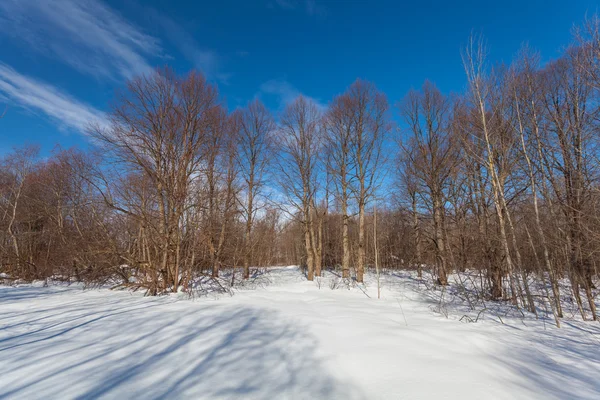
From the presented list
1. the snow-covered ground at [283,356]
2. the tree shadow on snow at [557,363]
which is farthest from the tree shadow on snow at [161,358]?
the tree shadow on snow at [557,363]

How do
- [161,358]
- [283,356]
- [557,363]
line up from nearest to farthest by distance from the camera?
[161,358] < [283,356] < [557,363]

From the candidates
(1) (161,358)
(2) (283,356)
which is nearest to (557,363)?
(2) (283,356)

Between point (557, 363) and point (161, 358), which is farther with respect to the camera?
point (557, 363)

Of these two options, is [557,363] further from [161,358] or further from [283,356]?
[161,358]

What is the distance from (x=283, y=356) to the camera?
3.40 meters

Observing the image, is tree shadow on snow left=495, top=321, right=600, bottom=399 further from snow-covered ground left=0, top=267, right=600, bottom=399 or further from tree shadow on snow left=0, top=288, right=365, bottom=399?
tree shadow on snow left=0, top=288, right=365, bottom=399

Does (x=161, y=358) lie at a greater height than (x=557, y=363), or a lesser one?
greater

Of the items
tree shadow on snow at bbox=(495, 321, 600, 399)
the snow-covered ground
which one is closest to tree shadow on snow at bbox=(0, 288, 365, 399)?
the snow-covered ground

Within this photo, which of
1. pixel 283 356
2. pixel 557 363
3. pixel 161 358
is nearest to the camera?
pixel 161 358

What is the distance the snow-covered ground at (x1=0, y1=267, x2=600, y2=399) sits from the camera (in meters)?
2.58

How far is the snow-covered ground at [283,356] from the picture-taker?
2578mm

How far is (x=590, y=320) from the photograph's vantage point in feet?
21.0

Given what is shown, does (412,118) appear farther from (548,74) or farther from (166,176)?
(166,176)

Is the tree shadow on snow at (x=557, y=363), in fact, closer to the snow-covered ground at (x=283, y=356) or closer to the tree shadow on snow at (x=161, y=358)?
the snow-covered ground at (x=283, y=356)
